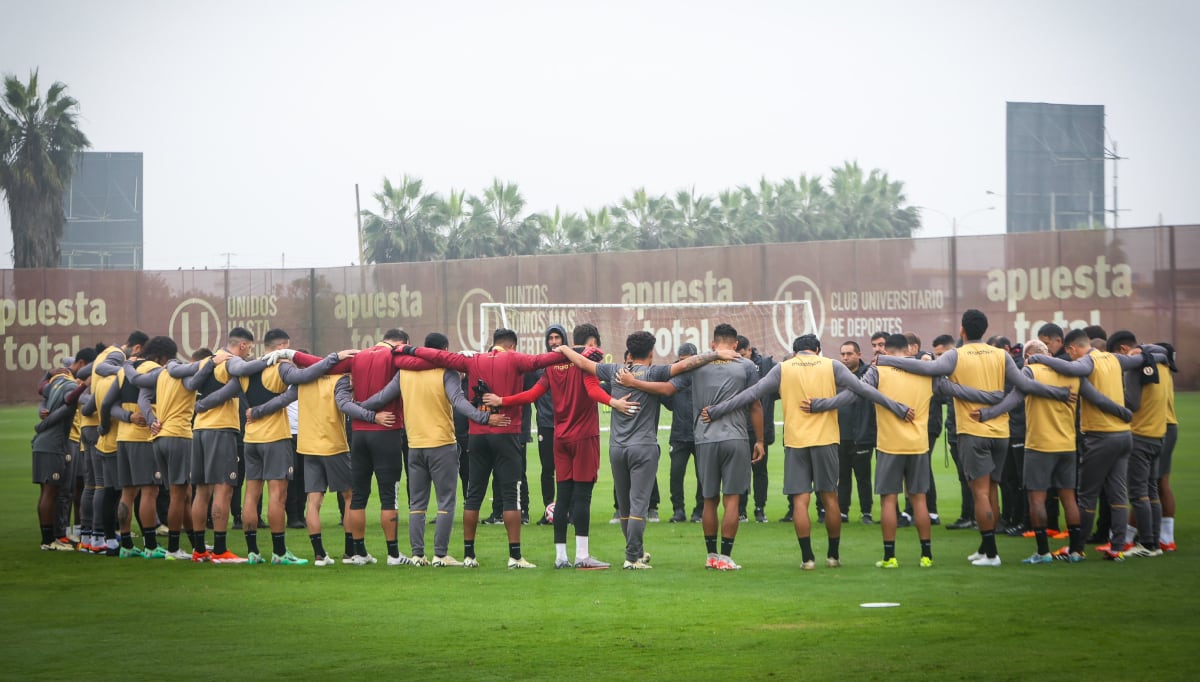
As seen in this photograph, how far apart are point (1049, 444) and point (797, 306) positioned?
1284 inches

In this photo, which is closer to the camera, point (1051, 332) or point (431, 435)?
point (431, 435)

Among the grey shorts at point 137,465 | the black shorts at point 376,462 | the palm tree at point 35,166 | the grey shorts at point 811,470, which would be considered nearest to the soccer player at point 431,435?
the black shorts at point 376,462

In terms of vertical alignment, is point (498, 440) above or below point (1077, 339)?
below

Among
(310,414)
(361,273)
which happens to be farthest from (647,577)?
(361,273)

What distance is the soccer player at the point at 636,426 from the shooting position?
11.8 m

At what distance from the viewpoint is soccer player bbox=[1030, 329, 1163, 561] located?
1191 cm

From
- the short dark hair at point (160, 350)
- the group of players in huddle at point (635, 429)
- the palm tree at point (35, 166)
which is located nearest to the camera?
the group of players in huddle at point (635, 429)

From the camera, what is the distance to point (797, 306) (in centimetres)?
4438

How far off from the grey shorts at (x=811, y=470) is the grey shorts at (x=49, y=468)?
797 centimetres

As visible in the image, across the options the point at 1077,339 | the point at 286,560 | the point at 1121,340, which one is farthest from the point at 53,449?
the point at 1121,340

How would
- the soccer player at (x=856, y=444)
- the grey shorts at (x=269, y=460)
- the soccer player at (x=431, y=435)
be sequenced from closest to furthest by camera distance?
the soccer player at (x=431, y=435) < the grey shorts at (x=269, y=460) < the soccer player at (x=856, y=444)

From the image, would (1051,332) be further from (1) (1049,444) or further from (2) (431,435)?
(2) (431,435)

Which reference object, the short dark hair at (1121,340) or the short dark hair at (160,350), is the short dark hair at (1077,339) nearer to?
the short dark hair at (1121,340)

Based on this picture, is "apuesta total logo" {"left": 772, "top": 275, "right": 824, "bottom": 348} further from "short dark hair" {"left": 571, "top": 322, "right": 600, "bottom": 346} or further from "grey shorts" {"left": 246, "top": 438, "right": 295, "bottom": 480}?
"grey shorts" {"left": 246, "top": 438, "right": 295, "bottom": 480}
